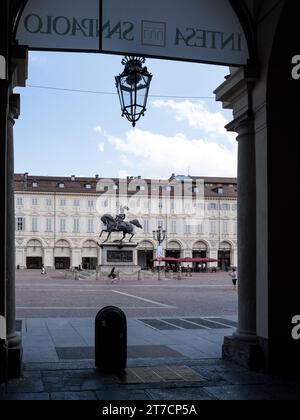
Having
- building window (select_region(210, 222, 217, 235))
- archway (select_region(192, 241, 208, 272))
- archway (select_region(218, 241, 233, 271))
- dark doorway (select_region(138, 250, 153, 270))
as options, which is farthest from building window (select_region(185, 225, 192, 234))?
dark doorway (select_region(138, 250, 153, 270))

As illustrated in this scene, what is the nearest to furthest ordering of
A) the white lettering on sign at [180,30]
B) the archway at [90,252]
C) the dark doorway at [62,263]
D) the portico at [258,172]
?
the portico at [258,172] < the white lettering on sign at [180,30] < the dark doorway at [62,263] < the archway at [90,252]

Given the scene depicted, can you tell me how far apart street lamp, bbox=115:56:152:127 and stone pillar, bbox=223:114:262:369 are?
58.9 inches

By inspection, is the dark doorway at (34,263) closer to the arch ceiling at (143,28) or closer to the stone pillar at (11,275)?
the stone pillar at (11,275)

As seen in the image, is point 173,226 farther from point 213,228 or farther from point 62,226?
point 62,226

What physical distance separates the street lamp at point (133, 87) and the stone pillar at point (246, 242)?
1497 millimetres

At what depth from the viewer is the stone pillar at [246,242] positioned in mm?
8086

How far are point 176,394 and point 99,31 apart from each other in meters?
4.64

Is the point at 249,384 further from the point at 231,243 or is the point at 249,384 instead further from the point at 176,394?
the point at 231,243

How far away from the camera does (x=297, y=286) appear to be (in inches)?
302

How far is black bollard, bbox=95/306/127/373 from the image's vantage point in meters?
7.66

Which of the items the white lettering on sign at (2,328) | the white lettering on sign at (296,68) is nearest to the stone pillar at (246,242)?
the white lettering on sign at (296,68)

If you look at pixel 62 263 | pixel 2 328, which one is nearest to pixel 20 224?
pixel 62 263

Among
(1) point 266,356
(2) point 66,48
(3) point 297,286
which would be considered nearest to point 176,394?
(1) point 266,356

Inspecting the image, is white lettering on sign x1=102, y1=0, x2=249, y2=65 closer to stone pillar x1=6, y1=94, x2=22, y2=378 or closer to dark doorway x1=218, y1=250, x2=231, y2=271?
stone pillar x1=6, y1=94, x2=22, y2=378
